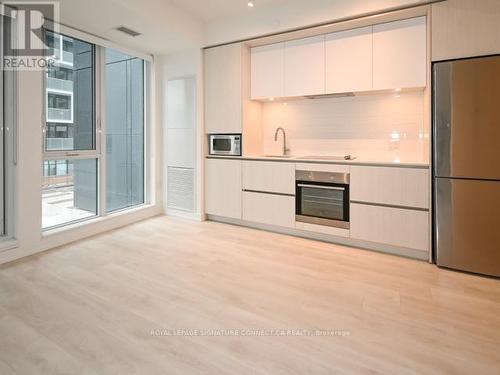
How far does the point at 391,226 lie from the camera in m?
3.39

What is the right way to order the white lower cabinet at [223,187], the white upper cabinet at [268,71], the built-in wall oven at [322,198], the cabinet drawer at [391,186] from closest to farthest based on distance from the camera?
the cabinet drawer at [391,186]
the built-in wall oven at [322,198]
the white upper cabinet at [268,71]
the white lower cabinet at [223,187]

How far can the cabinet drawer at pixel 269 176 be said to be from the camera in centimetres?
402

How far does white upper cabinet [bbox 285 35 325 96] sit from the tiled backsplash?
1.33ft

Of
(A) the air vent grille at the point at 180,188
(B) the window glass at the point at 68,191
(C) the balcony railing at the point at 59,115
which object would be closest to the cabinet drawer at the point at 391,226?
(A) the air vent grille at the point at 180,188

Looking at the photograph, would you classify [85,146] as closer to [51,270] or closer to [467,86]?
[51,270]

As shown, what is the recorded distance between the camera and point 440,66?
295 cm

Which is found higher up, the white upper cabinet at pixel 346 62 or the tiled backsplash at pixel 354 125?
the white upper cabinet at pixel 346 62

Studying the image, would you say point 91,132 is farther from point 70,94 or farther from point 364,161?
point 364,161

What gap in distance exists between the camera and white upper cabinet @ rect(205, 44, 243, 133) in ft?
14.3

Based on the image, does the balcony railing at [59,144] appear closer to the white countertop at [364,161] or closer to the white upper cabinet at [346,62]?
the white countertop at [364,161]

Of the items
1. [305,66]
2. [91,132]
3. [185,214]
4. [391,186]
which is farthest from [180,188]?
[391,186]

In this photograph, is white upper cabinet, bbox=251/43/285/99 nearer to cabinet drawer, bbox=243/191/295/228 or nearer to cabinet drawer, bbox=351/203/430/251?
cabinet drawer, bbox=243/191/295/228

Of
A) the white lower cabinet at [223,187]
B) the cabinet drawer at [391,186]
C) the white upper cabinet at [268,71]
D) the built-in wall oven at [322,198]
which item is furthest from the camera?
the white lower cabinet at [223,187]

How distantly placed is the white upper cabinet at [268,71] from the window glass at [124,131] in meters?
1.85
